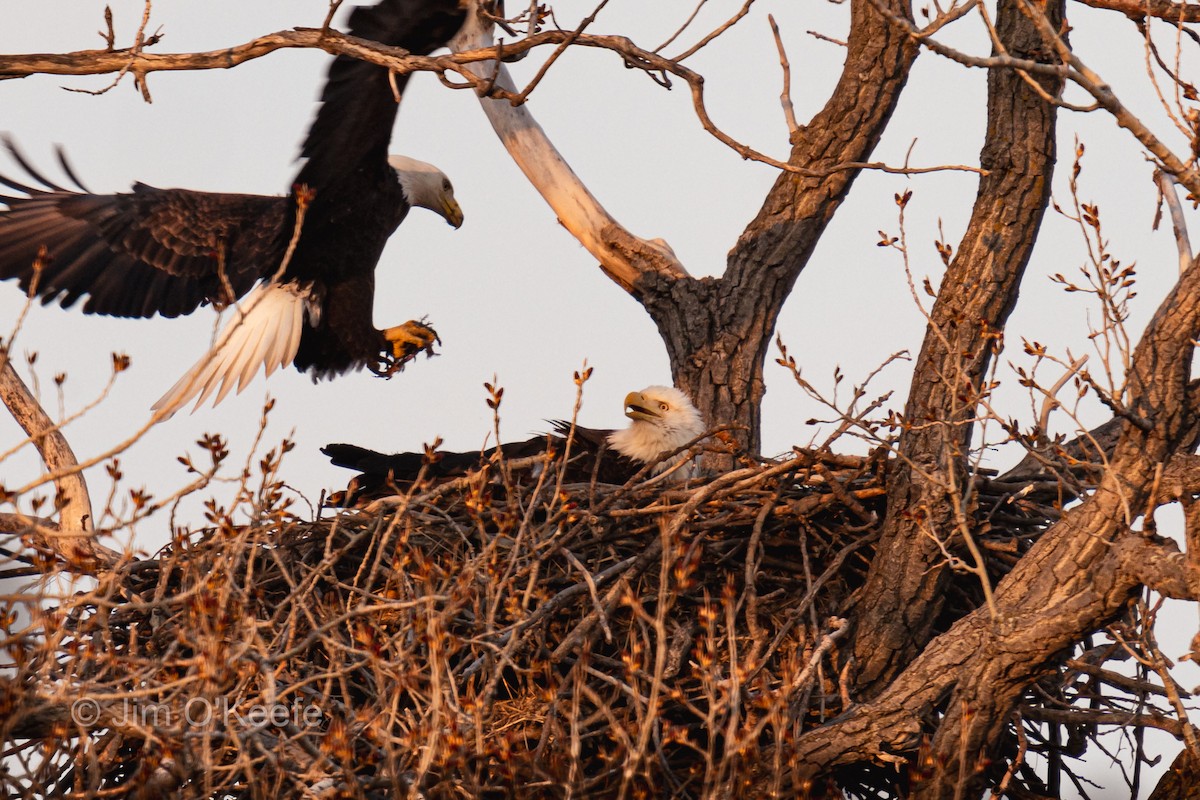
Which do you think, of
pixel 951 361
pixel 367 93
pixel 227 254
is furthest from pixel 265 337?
pixel 951 361

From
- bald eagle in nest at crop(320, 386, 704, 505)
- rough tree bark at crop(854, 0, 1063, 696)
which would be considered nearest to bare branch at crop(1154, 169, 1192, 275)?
rough tree bark at crop(854, 0, 1063, 696)

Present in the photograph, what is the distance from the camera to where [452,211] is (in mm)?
6836

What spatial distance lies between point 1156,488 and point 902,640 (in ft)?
4.75

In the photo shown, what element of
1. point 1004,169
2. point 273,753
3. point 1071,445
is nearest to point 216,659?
point 273,753

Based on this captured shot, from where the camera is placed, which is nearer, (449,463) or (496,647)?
(496,647)

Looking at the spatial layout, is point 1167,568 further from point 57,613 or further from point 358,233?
point 358,233

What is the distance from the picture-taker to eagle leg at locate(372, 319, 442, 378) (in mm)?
6250

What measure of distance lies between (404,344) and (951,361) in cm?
281

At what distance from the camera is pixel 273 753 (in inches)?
111

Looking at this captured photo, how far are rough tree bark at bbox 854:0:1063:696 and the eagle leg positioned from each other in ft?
8.35

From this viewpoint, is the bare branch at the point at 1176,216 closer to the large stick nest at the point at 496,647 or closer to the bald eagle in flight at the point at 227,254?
the large stick nest at the point at 496,647

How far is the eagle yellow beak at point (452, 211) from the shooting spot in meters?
6.81

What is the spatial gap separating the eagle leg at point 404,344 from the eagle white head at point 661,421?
1.27m

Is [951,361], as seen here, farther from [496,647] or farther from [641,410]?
[496,647]
